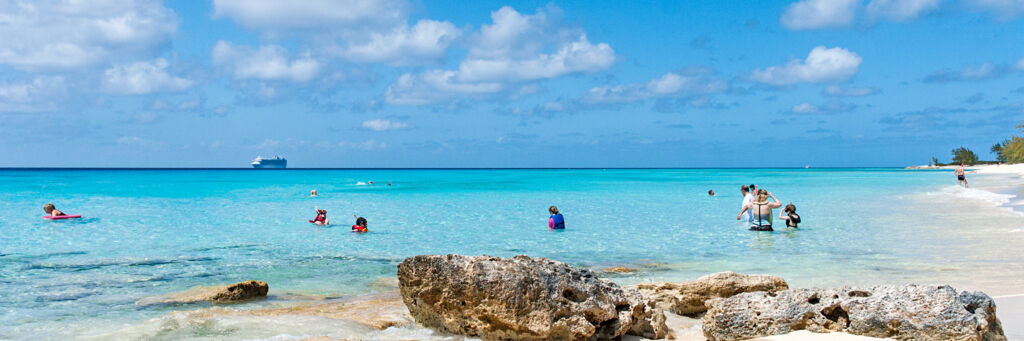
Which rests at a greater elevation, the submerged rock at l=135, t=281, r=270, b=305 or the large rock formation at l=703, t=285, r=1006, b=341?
the large rock formation at l=703, t=285, r=1006, b=341

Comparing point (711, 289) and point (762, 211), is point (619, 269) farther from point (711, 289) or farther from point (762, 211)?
point (762, 211)

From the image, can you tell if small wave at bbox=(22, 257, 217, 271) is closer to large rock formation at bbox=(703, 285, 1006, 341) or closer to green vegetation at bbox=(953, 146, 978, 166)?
large rock formation at bbox=(703, 285, 1006, 341)

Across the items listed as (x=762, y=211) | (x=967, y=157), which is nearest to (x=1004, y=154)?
(x=967, y=157)

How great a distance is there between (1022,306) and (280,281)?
9.55 meters

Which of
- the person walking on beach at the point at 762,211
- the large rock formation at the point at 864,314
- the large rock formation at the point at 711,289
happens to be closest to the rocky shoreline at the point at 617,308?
the large rock formation at the point at 864,314

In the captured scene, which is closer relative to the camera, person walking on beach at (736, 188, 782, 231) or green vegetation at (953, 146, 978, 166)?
person walking on beach at (736, 188, 782, 231)

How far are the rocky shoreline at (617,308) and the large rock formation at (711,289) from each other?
0.72 meters

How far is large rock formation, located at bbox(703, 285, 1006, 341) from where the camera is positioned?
5.11m

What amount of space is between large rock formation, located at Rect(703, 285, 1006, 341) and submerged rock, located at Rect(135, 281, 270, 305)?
19.2 feet

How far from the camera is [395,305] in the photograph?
8.14 metres

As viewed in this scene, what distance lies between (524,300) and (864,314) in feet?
8.90

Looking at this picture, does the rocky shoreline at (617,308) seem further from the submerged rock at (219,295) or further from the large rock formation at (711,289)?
the submerged rock at (219,295)

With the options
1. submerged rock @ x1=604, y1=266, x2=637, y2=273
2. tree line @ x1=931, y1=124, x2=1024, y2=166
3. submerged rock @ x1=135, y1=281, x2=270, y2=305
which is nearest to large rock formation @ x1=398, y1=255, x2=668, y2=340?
submerged rock @ x1=135, y1=281, x2=270, y2=305

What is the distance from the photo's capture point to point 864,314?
5.35 meters
